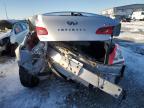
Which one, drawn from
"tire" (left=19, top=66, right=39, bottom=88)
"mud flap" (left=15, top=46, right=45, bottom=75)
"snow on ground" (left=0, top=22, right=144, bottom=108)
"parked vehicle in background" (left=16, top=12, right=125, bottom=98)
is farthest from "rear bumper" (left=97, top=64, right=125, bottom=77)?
"tire" (left=19, top=66, right=39, bottom=88)

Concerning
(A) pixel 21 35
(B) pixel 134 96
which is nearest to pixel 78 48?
(B) pixel 134 96

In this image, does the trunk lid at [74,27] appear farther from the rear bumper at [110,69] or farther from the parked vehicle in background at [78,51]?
the rear bumper at [110,69]

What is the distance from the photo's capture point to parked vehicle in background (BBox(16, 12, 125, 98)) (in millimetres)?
4340

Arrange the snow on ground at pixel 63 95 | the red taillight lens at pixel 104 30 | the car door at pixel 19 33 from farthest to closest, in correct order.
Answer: the car door at pixel 19 33, the snow on ground at pixel 63 95, the red taillight lens at pixel 104 30

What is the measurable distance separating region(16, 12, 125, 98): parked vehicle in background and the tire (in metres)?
0.21

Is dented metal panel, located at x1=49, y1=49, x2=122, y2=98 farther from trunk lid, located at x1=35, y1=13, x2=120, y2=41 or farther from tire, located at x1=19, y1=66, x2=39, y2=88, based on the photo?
tire, located at x1=19, y1=66, x2=39, y2=88

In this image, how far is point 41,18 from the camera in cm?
441

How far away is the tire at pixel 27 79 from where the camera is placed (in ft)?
17.4

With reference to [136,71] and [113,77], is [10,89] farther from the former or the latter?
[136,71]

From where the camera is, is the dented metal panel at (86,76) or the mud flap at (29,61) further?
the mud flap at (29,61)

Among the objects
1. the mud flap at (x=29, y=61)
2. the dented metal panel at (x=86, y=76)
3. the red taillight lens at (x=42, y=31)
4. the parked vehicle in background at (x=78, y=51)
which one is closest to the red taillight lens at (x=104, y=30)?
the parked vehicle in background at (x=78, y=51)

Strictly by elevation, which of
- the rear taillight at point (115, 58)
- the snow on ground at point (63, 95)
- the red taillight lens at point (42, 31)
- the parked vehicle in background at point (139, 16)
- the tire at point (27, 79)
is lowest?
the parked vehicle in background at point (139, 16)

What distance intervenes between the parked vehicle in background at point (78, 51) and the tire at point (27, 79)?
21 centimetres

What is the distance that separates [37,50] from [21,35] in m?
4.94
